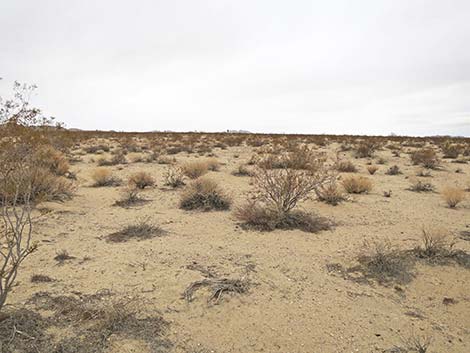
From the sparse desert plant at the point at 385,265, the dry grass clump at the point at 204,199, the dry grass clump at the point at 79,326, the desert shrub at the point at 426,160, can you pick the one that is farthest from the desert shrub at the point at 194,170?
the desert shrub at the point at 426,160

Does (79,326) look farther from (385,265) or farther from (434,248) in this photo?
(434,248)

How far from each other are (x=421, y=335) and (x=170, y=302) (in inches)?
102

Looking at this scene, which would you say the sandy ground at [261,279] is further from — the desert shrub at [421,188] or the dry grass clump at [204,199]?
the desert shrub at [421,188]

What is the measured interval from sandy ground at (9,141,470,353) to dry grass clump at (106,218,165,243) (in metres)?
0.18

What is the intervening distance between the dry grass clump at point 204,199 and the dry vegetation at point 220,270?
3cm

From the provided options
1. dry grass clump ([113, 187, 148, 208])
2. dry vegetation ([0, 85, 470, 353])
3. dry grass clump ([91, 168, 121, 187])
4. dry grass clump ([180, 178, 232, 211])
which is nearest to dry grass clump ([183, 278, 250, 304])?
dry vegetation ([0, 85, 470, 353])

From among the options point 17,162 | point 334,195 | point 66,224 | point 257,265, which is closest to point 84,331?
point 17,162

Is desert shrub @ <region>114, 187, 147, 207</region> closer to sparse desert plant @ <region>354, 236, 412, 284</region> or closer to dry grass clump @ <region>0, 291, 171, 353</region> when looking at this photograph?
dry grass clump @ <region>0, 291, 171, 353</region>

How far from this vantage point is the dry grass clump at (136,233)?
5871mm

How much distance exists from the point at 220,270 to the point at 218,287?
588 mm

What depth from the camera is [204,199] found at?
7.93 m

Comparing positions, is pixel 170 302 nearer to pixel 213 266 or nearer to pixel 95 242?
pixel 213 266

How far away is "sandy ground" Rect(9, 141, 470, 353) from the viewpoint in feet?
11.5

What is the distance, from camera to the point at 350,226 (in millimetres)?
6785
